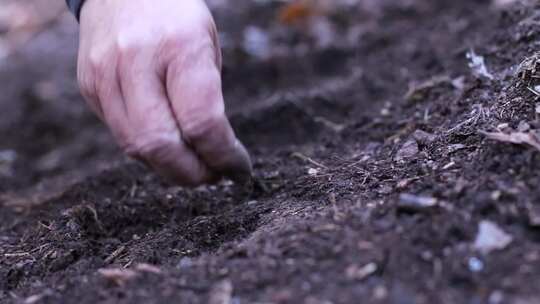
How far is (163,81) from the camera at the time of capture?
149 centimetres

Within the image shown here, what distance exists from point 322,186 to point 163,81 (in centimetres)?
50

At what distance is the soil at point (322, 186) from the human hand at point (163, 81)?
0.77 ft

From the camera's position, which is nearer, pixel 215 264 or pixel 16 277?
pixel 215 264

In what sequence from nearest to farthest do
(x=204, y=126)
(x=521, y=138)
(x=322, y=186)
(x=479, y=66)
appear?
1. (x=521, y=138)
2. (x=204, y=126)
3. (x=322, y=186)
4. (x=479, y=66)

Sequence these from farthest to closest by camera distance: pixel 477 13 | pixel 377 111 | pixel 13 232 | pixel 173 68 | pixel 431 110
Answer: pixel 477 13, pixel 377 111, pixel 431 110, pixel 13 232, pixel 173 68

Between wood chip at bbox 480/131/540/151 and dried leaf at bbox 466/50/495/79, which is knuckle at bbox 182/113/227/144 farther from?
dried leaf at bbox 466/50/495/79

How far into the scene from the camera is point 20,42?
4.41 m

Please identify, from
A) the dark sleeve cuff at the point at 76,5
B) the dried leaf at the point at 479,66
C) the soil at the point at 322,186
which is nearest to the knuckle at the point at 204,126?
the soil at the point at 322,186

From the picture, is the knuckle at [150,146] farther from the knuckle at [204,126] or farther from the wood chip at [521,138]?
the wood chip at [521,138]

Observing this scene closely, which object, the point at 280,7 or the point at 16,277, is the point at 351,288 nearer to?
the point at 16,277

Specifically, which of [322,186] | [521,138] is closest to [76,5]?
[322,186]

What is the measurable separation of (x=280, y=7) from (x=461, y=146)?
2.58 meters

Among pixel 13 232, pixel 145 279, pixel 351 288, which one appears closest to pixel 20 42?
pixel 13 232

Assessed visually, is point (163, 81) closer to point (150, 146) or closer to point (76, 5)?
point (150, 146)
